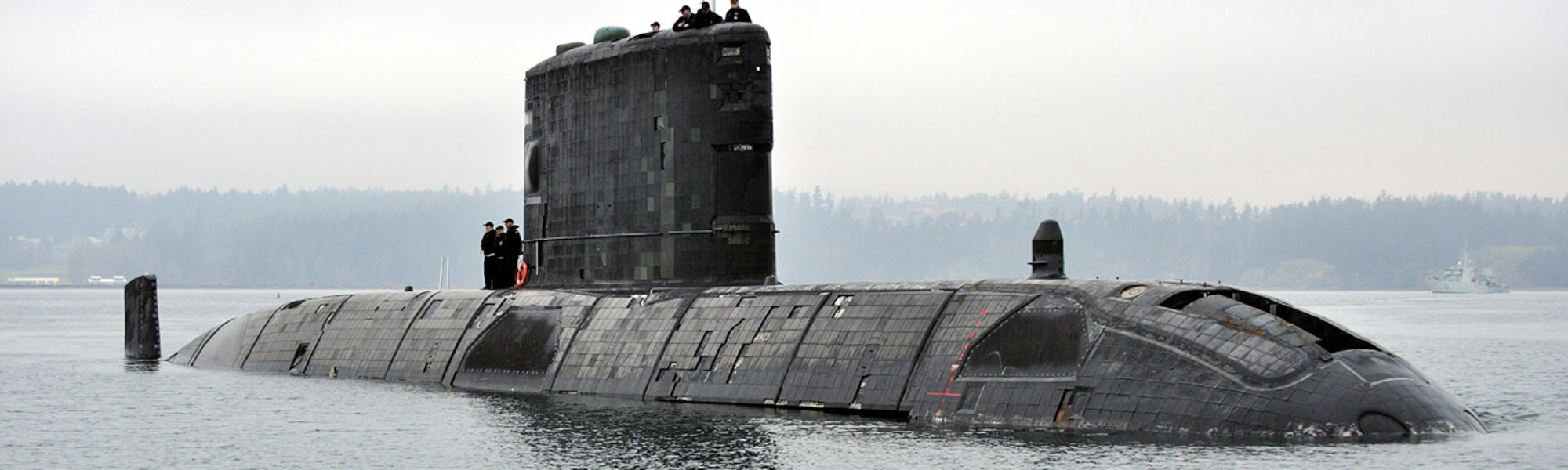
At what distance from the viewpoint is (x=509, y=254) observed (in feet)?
95.8

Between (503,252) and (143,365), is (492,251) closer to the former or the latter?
(503,252)

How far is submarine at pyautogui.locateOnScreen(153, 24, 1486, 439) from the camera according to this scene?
17312 millimetres

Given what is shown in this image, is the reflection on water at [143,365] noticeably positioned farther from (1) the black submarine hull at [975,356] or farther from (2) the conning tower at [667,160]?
(2) the conning tower at [667,160]

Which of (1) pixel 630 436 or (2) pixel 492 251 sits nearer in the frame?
(1) pixel 630 436

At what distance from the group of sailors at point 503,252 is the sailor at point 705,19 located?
6935mm

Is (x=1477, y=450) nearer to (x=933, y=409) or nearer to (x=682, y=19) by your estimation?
(x=933, y=409)

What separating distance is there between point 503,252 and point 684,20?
24.0ft

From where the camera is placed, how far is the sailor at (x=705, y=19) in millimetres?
23562

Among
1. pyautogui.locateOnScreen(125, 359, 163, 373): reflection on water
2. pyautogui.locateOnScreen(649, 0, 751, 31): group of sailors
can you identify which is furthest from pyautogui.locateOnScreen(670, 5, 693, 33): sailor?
pyautogui.locateOnScreen(125, 359, 163, 373): reflection on water

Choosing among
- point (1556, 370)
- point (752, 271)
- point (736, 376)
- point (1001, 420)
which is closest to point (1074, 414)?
point (1001, 420)

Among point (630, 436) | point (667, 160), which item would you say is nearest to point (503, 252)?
point (667, 160)

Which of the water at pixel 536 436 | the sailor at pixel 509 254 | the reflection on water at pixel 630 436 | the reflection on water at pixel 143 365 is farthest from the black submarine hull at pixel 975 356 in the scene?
the reflection on water at pixel 143 365

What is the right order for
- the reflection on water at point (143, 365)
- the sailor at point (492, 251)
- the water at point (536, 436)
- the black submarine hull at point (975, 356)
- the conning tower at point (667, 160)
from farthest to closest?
→ the reflection on water at point (143, 365) < the sailor at point (492, 251) < the conning tower at point (667, 160) < the black submarine hull at point (975, 356) < the water at point (536, 436)

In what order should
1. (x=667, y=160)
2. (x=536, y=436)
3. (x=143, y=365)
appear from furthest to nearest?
1. (x=143, y=365)
2. (x=667, y=160)
3. (x=536, y=436)
